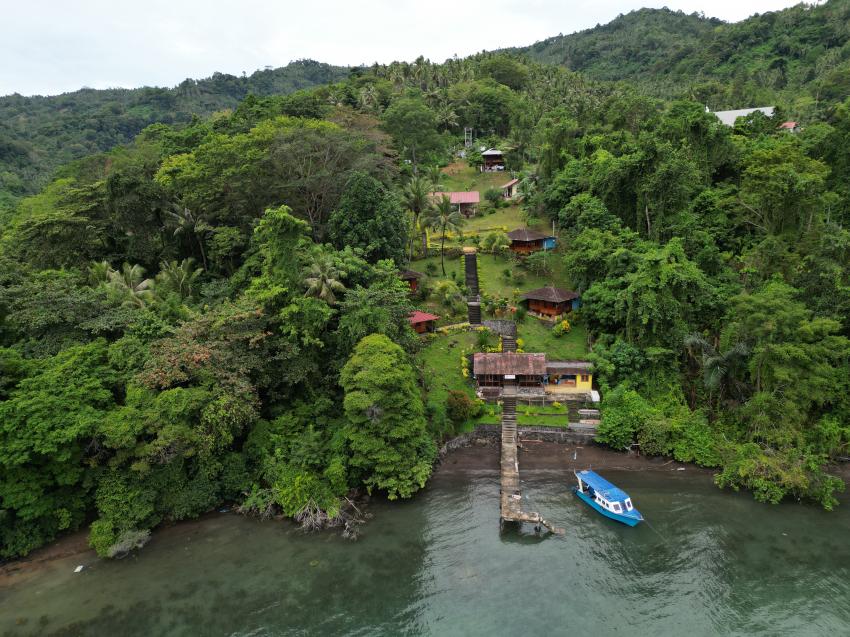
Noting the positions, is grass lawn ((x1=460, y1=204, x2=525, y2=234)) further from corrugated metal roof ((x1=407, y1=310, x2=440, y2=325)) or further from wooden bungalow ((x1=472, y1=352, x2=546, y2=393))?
wooden bungalow ((x1=472, y1=352, x2=546, y2=393))

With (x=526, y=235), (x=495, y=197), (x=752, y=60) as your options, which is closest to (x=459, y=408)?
(x=526, y=235)

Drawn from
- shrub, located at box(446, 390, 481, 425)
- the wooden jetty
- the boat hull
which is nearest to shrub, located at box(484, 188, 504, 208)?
the wooden jetty

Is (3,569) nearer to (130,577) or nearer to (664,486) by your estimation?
(130,577)

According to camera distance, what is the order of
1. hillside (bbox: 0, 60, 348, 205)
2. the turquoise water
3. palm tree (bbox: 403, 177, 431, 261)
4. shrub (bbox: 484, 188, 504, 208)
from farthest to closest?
1. hillside (bbox: 0, 60, 348, 205)
2. shrub (bbox: 484, 188, 504, 208)
3. palm tree (bbox: 403, 177, 431, 261)
4. the turquoise water

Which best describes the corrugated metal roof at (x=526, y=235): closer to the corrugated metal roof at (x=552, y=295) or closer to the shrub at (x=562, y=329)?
the corrugated metal roof at (x=552, y=295)

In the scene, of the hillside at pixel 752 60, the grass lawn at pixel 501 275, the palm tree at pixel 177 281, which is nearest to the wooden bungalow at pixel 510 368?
the grass lawn at pixel 501 275

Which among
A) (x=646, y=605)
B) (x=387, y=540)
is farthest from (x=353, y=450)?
(x=646, y=605)

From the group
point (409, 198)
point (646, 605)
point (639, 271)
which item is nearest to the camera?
point (646, 605)
